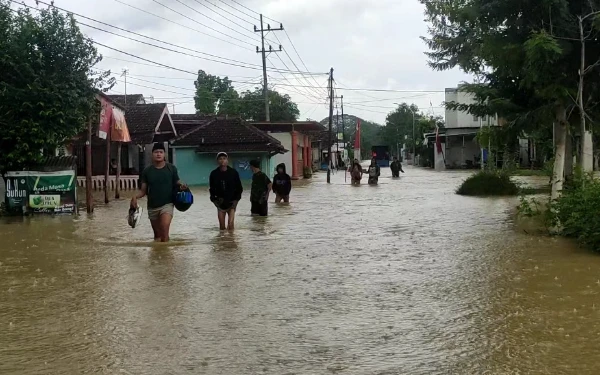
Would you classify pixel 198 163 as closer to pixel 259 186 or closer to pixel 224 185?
pixel 259 186

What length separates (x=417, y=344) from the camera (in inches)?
218

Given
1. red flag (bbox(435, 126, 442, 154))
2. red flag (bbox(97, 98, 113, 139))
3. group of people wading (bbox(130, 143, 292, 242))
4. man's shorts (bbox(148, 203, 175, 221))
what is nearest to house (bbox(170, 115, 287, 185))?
red flag (bbox(97, 98, 113, 139))

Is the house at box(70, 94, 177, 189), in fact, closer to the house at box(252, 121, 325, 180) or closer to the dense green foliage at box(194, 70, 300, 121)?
the house at box(252, 121, 325, 180)

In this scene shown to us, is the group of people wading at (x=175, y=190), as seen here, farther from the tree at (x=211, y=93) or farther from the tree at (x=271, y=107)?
the tree at (x=211, y=93)

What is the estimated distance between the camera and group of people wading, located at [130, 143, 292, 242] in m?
11.3

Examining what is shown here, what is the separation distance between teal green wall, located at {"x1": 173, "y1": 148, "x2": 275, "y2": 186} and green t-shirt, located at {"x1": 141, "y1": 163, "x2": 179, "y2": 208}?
2762 cm

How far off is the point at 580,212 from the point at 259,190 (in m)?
7.65

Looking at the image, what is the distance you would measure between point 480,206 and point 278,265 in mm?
11811

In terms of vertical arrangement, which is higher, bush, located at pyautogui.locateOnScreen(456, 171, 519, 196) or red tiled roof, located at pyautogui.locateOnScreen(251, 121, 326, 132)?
red tiled roof, located at pyautogui.locateOnScreen(251, 121, 326, 132)

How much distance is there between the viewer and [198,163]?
3941cm

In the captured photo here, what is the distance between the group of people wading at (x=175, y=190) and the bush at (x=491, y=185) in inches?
452

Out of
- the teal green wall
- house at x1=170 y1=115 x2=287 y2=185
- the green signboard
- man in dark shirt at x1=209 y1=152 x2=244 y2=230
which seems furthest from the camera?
the teal green wall

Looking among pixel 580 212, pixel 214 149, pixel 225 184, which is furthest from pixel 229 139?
pixel 580 212

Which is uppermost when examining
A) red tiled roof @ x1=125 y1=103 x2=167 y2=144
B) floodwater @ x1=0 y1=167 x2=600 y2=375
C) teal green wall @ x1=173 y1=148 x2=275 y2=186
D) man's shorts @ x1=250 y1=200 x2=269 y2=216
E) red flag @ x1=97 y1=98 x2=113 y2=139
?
red tiled roof @ x1=125 y1=103 x2=167 y2=144
